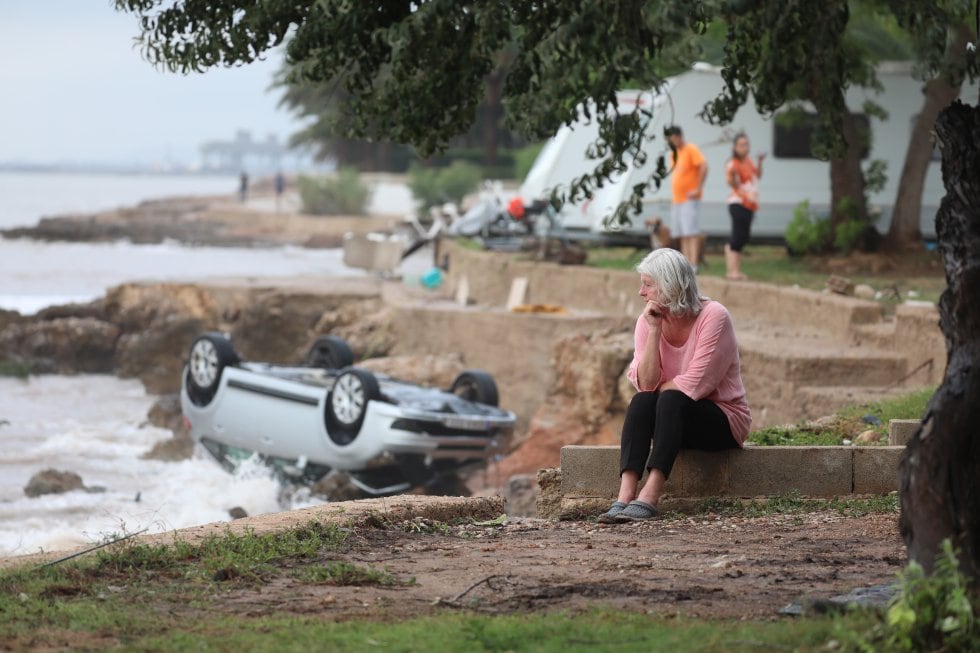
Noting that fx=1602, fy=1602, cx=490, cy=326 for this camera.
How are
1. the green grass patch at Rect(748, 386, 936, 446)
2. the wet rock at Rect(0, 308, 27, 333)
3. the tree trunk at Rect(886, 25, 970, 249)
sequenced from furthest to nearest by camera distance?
the wet rock at Rect(0, 308, 27, 333) < the tree trunk at Rect(886, 25, 970, 249) < the green grass patch at Rect(748, 386, 936, 446)

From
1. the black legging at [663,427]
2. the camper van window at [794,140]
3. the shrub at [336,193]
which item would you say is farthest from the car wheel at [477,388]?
the shrub at [336,193]

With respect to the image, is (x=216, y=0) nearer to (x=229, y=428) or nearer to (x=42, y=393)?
(x=229, y=428)

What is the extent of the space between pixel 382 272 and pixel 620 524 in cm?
2602

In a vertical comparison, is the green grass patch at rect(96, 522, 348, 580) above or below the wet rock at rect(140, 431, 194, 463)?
above

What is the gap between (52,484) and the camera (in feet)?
61.5

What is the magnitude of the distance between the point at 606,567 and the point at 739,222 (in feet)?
42.9

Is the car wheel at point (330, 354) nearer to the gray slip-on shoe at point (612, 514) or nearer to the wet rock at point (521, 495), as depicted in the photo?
the wet rock at point (521, 495)

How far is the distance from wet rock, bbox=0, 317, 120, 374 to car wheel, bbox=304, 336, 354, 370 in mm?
14112

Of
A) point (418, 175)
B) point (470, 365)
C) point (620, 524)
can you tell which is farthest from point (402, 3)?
point (418, 175)

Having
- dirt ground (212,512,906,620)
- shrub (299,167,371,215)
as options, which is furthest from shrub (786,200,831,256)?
shrub (299,167,371,215)

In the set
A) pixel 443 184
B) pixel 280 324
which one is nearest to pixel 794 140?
pixel 280 324

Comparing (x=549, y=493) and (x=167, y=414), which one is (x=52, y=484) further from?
(x=549, y=493)

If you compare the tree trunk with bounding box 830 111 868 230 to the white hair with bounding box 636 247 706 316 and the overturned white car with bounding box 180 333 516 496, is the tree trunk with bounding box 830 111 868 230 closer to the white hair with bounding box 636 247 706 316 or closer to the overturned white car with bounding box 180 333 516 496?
the overturned white car with bounding box 180 333 516 496

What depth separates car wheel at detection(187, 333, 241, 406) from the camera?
701 inches
